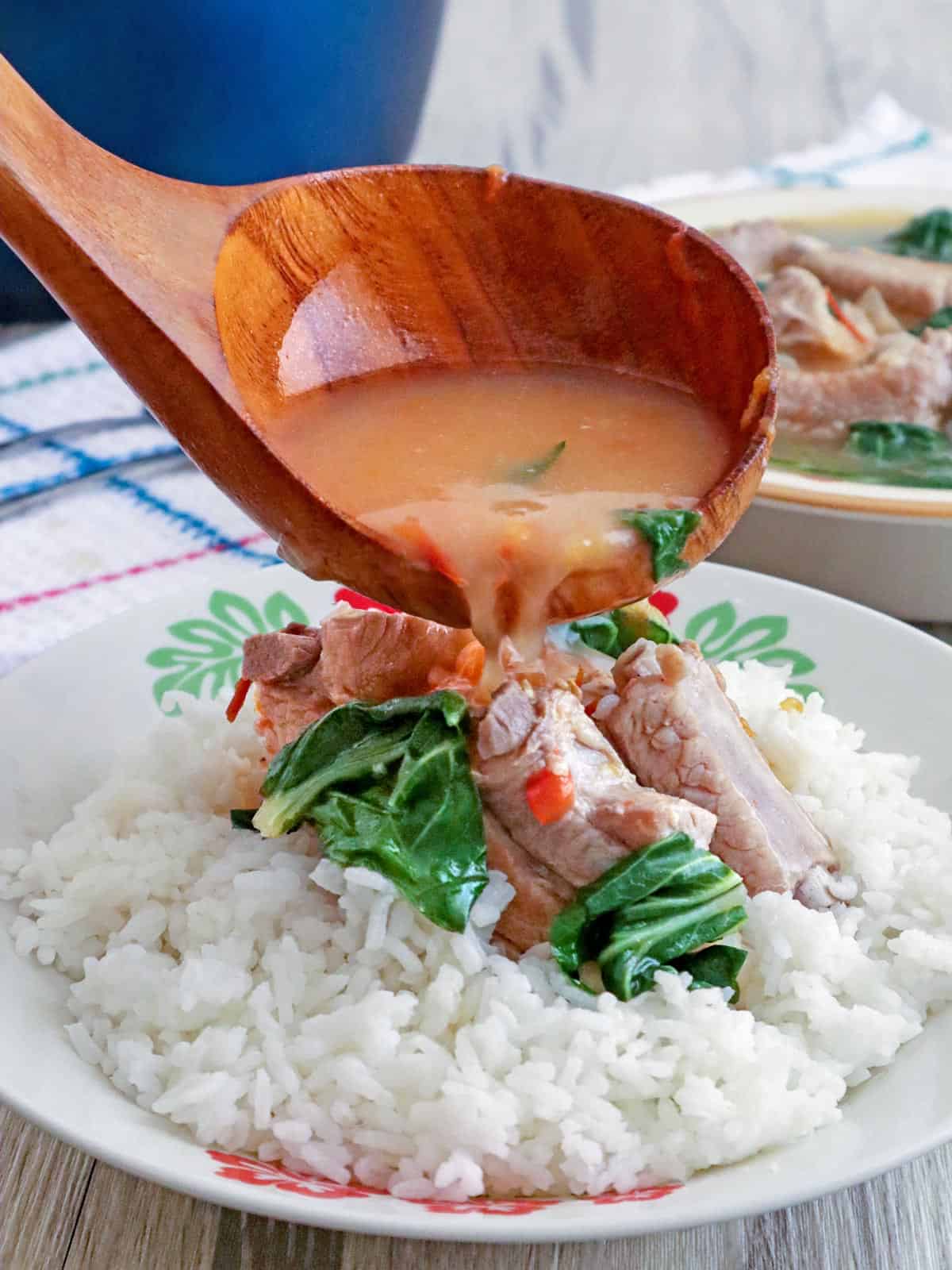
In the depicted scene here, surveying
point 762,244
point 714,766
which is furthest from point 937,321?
point 714,766

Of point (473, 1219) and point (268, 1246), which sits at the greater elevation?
point (473, 1219)

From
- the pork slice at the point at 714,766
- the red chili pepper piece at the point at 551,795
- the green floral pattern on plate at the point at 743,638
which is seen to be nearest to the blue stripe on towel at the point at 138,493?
the green floral pattern on plate at the point at 743,638

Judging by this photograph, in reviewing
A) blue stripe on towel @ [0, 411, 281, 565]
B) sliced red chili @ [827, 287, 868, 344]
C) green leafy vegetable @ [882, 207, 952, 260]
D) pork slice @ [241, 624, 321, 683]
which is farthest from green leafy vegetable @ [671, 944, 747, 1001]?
green leafy vegetable @ [882, 207, 952, 260]

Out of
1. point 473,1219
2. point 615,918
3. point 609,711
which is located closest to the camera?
point 473,1219

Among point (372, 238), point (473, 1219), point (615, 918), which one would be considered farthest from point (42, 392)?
point (473, 1219)

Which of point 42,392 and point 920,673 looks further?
point 42,392

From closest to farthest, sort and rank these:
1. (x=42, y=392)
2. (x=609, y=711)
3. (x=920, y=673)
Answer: (x=609, y=711)
(x=920, y=673)
(x=42, y=392)

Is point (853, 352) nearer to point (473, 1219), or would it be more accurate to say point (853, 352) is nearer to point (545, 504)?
point (545, 504)
